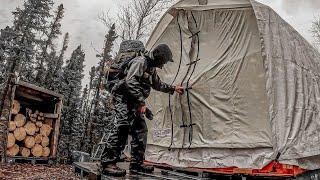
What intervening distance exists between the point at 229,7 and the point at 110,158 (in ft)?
10.4

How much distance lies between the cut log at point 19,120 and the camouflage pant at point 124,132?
6737mm

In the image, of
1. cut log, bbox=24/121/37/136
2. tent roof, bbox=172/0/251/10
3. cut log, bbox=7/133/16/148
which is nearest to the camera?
tent roof, bbox=172/0/251/10

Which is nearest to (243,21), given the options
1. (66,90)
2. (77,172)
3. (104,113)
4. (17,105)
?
(77,172)

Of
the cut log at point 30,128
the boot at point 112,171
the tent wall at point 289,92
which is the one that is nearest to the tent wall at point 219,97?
the tent wall at point 289,92

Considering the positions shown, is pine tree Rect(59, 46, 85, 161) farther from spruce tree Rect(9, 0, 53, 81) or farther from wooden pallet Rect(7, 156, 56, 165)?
wooden pallet Rect(7, 156, 56, 165)

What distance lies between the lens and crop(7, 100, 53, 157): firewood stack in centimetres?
952

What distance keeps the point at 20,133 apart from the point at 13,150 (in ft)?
1.89

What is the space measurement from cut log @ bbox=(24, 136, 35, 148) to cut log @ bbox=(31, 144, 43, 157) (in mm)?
121

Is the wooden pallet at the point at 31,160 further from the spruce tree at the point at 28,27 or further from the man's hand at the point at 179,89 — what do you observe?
the spruce tree at the point at 28,27

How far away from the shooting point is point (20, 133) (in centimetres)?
972

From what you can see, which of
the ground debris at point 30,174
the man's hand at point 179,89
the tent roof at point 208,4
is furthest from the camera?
the ground debris at point 30,174

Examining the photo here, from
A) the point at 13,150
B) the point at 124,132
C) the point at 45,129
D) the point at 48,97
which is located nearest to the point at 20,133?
the point at 13,150

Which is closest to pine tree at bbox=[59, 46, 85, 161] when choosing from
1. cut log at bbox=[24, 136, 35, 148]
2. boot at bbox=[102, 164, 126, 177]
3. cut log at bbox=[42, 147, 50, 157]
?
cut log at bbox=[42, 147, 50, 157]

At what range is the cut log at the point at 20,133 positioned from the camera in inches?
378
